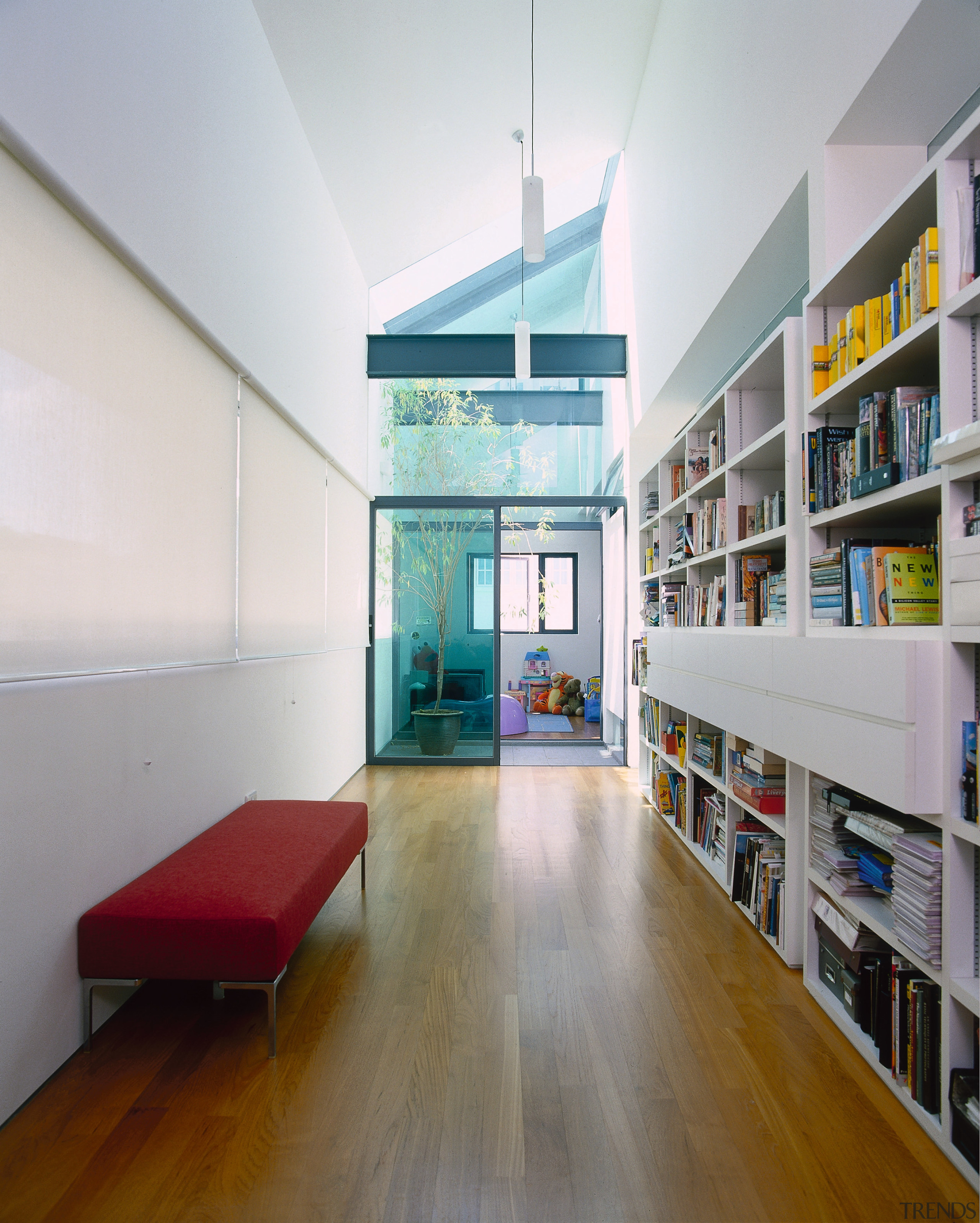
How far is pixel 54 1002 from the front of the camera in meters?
1.96

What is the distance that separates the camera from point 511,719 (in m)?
8.22

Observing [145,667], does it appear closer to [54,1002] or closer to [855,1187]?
[54,1002]

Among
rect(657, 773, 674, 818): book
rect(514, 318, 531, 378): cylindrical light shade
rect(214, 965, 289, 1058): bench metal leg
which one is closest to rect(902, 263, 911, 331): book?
rect(214, 965, 289, 1058): bench metal leg

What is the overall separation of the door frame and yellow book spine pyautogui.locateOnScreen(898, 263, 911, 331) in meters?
4.54

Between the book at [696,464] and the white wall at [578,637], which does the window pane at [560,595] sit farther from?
the book at [696,464]

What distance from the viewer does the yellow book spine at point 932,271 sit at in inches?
69.9

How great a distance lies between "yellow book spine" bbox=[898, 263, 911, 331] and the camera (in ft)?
6.33

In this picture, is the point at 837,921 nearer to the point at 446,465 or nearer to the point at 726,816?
the point at 726,816

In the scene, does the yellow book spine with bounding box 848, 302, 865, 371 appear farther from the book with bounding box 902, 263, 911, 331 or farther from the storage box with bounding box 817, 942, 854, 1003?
the storage box with bounding box 817, 942, 854, 1003

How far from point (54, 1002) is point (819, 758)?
2.23 meters

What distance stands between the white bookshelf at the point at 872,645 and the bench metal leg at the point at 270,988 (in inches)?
63.5

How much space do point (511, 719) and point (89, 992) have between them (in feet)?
20.6

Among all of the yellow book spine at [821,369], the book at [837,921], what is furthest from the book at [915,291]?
the book at [837,921]

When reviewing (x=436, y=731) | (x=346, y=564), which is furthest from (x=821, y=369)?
(x=436, y=731)
